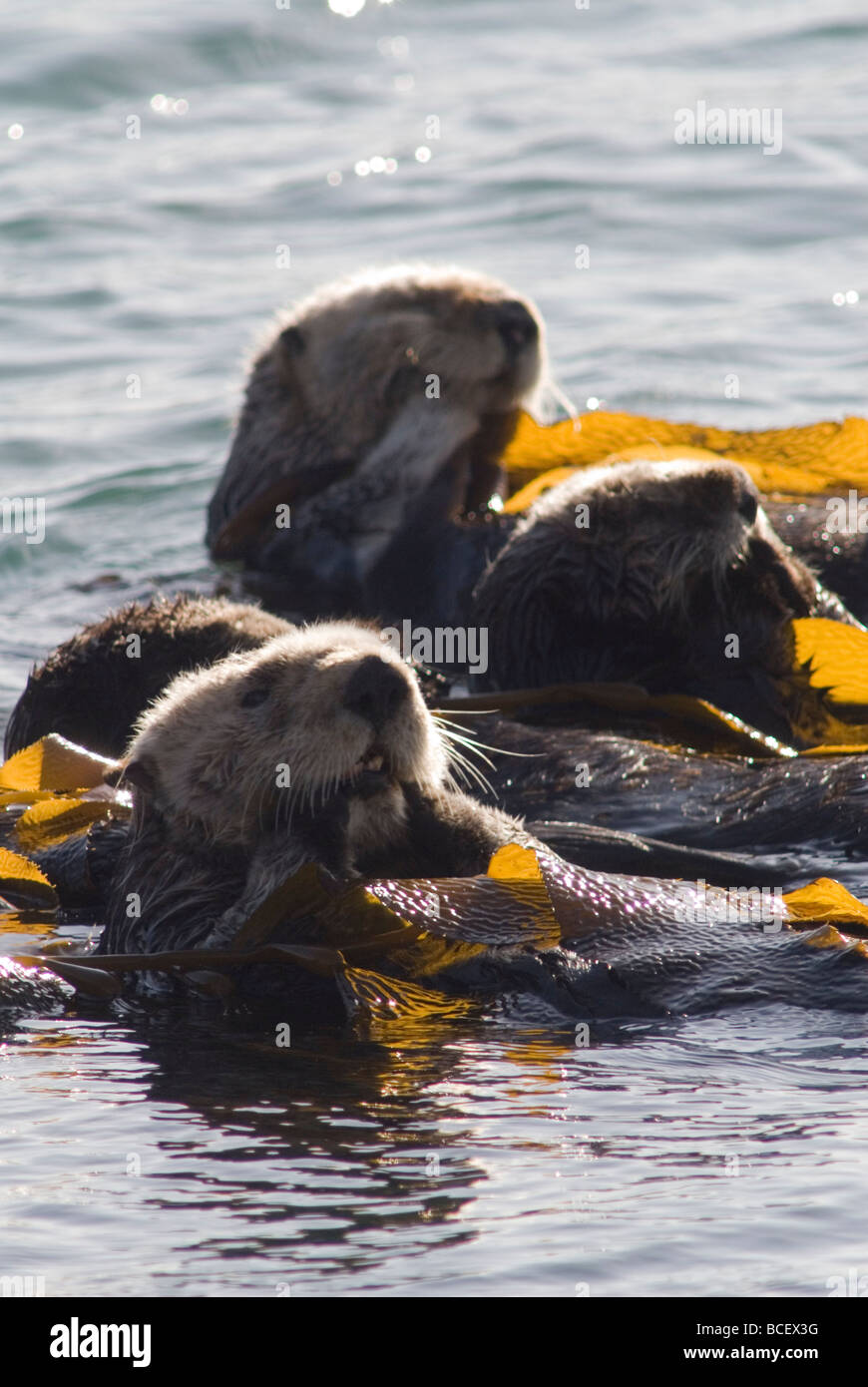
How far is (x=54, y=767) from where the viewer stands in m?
4.68

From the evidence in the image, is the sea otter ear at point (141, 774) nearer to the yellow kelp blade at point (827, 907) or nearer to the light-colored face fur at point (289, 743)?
the light-colored face fur at point (289, 743)

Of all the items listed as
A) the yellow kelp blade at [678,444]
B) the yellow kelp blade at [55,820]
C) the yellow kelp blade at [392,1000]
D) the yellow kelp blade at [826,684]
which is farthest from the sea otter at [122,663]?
the yellow kelp blade at [678,444]

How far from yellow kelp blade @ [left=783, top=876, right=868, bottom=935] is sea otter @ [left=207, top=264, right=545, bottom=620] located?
260 cm

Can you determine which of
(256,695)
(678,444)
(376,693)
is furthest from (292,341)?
(376,693)

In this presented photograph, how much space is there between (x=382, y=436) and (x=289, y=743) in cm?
335

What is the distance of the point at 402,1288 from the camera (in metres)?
2.62

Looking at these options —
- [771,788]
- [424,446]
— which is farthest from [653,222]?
[771,788]

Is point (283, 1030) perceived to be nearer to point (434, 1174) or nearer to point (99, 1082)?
point (99, 1082)

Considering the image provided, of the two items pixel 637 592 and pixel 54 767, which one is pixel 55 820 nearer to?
pixel 54 767

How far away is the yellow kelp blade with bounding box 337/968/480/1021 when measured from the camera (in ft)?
11.6

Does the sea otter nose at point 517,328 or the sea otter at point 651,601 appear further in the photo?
the sea otter nose at point 517,328

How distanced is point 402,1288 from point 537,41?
16.4 m

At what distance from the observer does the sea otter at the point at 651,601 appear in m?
5.04
